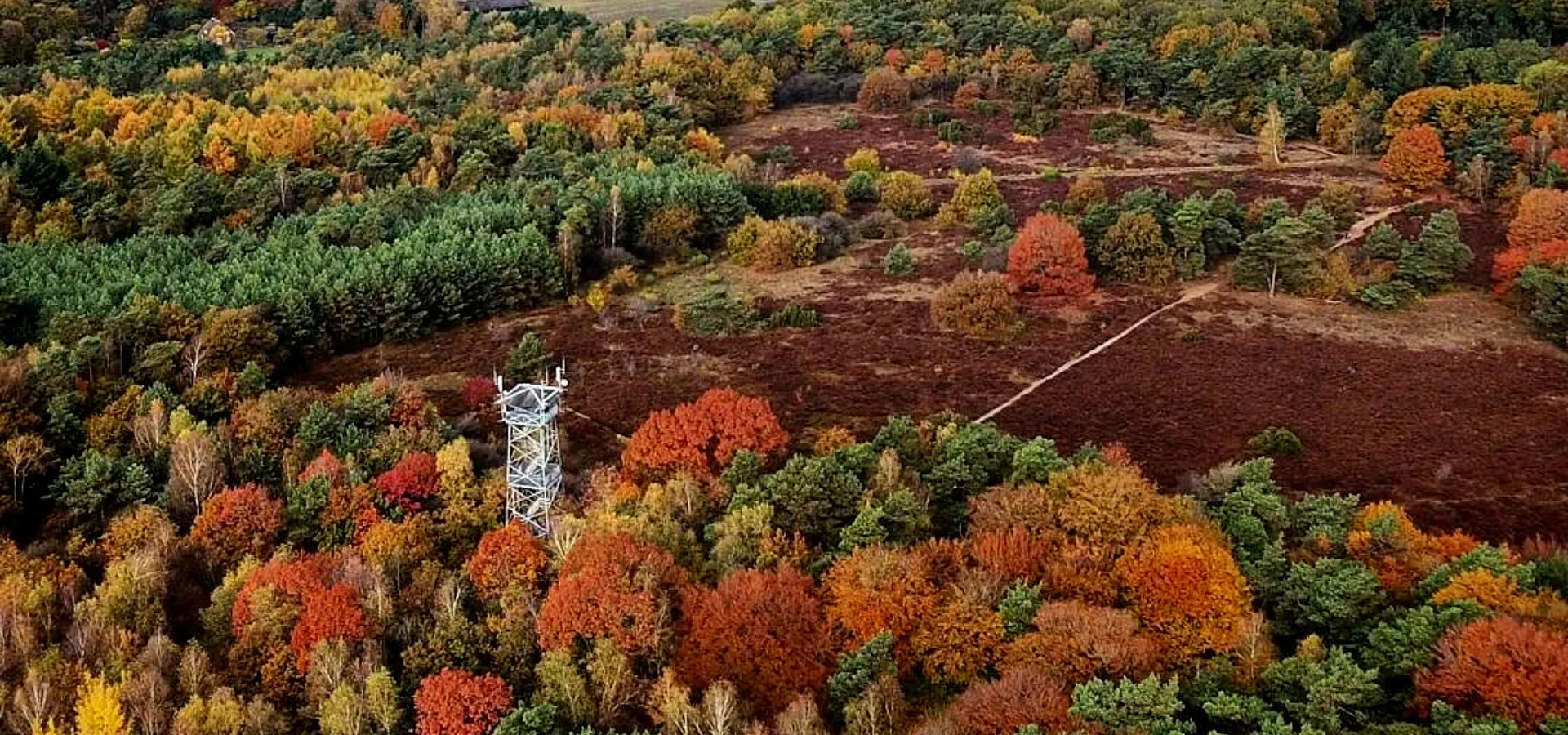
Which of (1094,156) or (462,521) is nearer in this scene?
(462,521)

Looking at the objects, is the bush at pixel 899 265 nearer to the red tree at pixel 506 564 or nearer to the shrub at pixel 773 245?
the shrub at pixel 773 245

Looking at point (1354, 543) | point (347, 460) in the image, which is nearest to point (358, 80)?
point (347, 460)

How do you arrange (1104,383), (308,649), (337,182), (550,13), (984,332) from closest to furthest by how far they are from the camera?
(308,649) < (1104,383) < (984,332) < (337,182) < (550,13)

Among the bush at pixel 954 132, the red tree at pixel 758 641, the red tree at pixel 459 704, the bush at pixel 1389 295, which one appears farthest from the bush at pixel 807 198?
the red tree at pixel 459 704

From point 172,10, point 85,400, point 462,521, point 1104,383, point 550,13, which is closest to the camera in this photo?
point 462,521

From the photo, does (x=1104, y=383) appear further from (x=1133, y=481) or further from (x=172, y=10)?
(x=172, y=10)

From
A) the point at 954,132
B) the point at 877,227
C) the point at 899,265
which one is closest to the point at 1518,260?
the point at 899,265

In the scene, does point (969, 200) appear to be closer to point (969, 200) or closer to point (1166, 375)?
point (969, 200)
